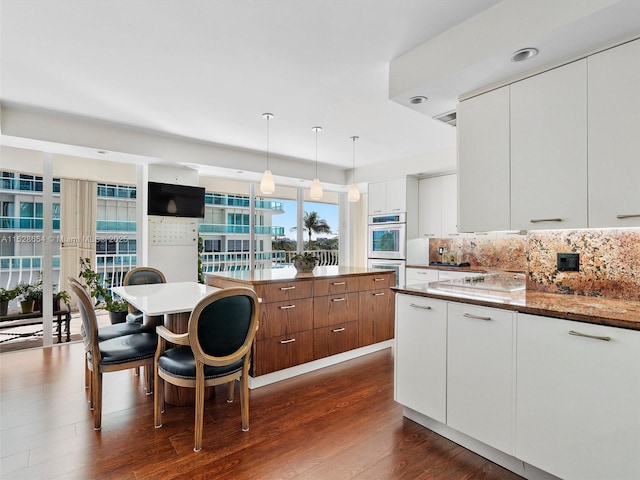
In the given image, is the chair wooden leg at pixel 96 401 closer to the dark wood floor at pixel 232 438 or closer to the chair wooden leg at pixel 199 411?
the dark wood floor at pixel 232 438

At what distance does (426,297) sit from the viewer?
2146 mm

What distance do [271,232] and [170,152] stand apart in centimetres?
222

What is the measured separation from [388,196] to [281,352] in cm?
349

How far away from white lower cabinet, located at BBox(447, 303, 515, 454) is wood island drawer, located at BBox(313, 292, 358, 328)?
4.64 ft

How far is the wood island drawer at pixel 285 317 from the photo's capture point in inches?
113

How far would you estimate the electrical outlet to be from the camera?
6.72 ft

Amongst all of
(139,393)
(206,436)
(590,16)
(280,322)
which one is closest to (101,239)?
(139,393)

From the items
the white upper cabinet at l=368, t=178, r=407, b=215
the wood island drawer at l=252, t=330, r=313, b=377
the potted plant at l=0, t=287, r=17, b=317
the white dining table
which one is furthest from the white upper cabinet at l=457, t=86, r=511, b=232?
the potted plant at l=0, t=287, r=17, b=317

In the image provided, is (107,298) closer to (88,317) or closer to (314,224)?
(88,317)

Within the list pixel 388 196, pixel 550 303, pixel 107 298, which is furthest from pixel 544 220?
pixel 107 298

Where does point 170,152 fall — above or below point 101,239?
above

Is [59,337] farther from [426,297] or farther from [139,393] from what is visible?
[426,297]

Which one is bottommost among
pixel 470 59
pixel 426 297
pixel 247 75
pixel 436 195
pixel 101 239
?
pixel 426 297

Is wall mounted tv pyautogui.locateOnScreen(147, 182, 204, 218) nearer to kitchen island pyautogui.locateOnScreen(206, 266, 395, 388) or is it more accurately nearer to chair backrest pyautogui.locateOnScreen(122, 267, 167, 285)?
chair backrest pyautogui.locateOnScreen(122, 267, 167, 285)
